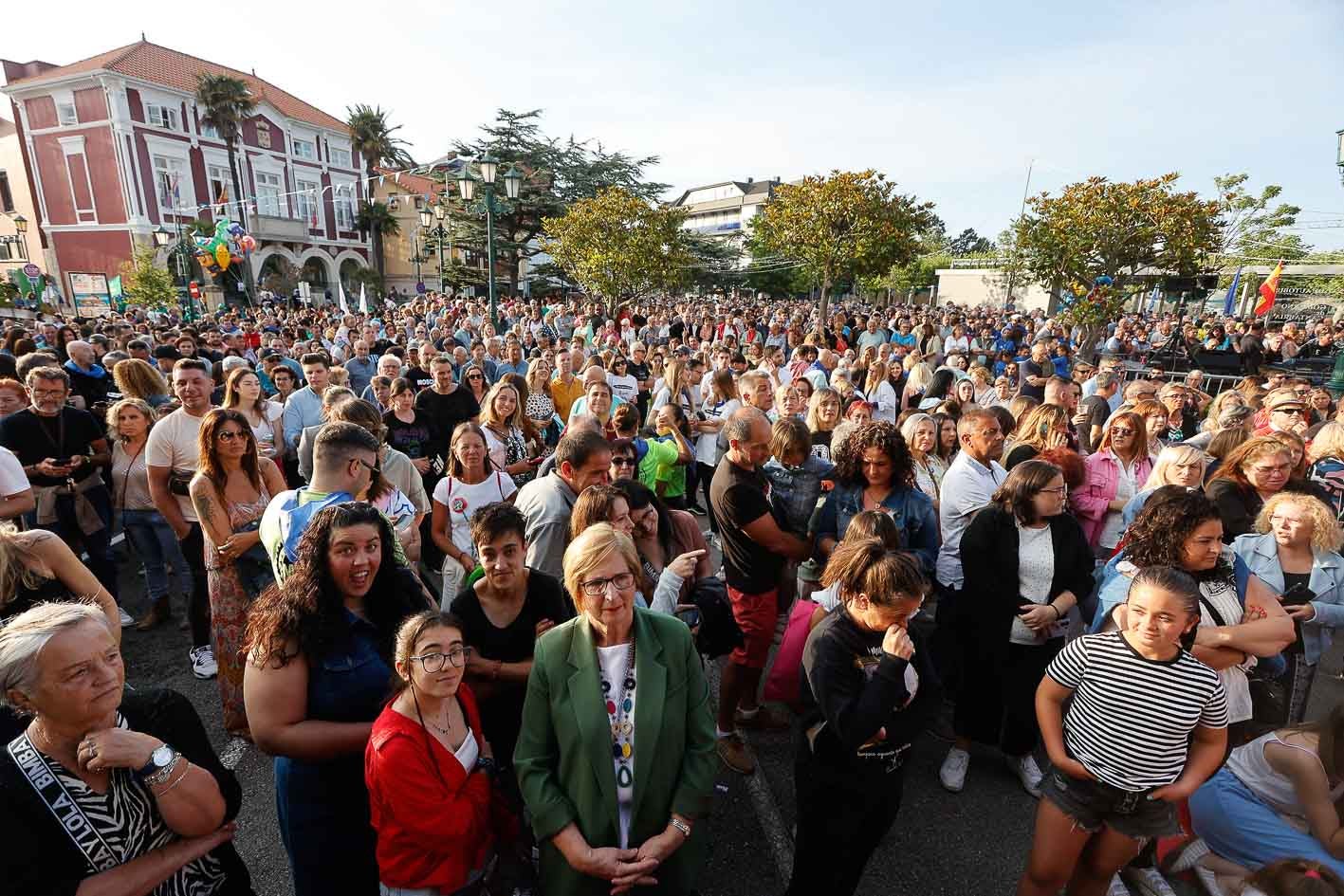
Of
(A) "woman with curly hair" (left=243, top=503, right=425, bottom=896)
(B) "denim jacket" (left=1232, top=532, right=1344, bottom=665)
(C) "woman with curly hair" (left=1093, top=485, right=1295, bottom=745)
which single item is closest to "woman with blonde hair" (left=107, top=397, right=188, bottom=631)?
(A) "woman with curly hair" (left=243, top=503, right=425, bottom=896)

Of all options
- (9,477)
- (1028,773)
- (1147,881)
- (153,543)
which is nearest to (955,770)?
(1028,773)

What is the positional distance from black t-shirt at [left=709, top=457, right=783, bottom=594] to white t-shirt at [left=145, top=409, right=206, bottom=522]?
3.26 meters

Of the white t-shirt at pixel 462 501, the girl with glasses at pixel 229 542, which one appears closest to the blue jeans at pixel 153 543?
the girl with glasses at pixel 229 542

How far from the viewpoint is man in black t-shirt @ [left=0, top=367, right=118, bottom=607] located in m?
4.40

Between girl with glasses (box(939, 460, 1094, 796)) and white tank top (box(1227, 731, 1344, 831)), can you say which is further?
girl with glasses (box(939, 460, 1094, 796))

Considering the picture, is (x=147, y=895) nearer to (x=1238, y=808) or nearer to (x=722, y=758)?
(x=722, y=758)

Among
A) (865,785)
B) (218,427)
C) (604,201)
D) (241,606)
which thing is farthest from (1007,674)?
(604,201)

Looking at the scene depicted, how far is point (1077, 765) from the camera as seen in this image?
7.86 feet

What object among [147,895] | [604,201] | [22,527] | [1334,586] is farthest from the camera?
[604,201]

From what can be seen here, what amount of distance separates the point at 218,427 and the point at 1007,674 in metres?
4.39

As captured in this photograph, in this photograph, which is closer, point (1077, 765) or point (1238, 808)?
point (1077, 765)

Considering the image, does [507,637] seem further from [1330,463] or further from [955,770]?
[1330,463]

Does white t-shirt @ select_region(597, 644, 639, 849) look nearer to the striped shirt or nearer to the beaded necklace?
the beaded necklace

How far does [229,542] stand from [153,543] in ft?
6.95
